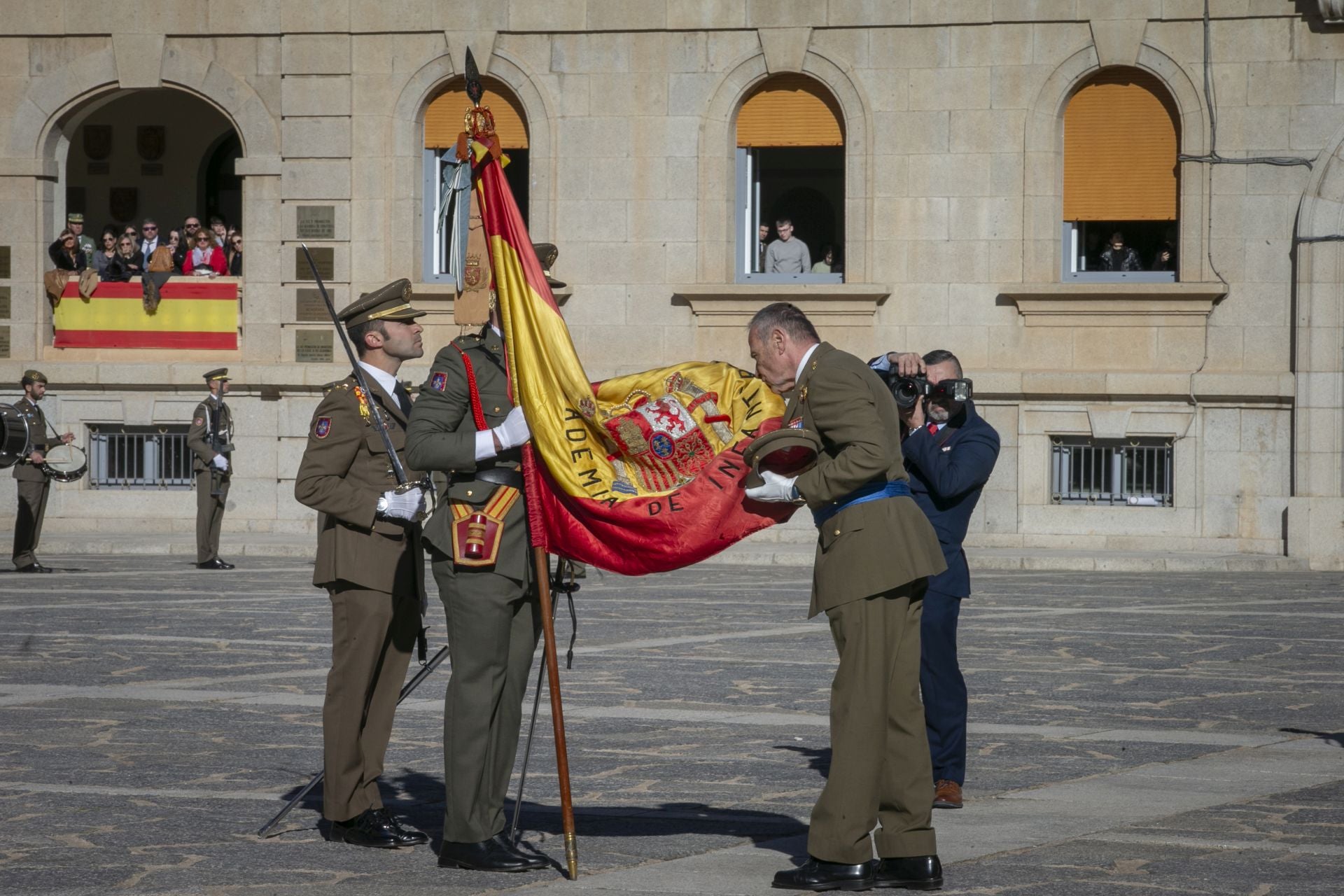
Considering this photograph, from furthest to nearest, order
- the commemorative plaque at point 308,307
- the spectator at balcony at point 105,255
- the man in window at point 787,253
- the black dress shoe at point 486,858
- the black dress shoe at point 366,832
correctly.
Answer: the spectator at balcony at point 105,255 < the commemorative plaque at point 308,307 < the man in window at point 787,253 < the black dress shoe at point 366,832 < the black dress shoe at point 486,858

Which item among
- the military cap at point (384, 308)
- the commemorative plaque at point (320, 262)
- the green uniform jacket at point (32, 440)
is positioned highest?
the commemorative plaque at point (320, 262)

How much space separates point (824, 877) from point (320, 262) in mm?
19801

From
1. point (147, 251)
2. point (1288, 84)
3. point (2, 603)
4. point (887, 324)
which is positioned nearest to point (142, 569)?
point (2, 603)

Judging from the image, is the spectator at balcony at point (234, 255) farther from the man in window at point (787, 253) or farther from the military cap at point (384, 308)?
the military cap at point (384, 308)

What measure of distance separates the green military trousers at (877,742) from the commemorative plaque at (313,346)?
63.3 ft

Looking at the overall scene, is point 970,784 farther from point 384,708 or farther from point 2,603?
point 2,603

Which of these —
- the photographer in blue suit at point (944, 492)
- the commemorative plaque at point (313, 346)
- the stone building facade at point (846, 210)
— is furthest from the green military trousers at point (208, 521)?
the photographer in blue suit at point (944, 492)

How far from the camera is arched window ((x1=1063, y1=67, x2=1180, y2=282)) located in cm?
2402

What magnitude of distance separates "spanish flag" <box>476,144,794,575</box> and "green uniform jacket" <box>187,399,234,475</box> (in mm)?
15759

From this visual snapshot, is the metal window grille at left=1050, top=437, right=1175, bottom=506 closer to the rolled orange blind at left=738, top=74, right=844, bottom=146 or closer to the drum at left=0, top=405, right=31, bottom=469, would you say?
the rolled orange blind at left=738, top=74, right=844, bottom=146

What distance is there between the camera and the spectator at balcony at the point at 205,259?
26.4m

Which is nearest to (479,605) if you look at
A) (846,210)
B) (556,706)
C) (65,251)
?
(556,706)

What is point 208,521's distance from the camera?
2153cm

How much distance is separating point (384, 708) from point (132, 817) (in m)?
1.03
